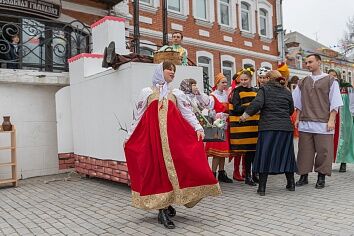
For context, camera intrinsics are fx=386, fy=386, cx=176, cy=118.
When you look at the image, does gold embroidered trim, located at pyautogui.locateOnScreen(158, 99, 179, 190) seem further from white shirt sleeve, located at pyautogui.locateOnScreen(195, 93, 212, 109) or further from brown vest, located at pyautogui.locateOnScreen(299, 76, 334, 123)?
brown vest, located at pyautogui.locateOnScreen(299, 76, 334, 123)

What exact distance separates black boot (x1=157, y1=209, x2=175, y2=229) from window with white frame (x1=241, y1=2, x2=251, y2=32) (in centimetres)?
1487

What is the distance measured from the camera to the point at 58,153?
759 cm

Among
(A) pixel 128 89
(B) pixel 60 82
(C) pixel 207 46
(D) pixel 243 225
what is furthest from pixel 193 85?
(C) pixel 207 46

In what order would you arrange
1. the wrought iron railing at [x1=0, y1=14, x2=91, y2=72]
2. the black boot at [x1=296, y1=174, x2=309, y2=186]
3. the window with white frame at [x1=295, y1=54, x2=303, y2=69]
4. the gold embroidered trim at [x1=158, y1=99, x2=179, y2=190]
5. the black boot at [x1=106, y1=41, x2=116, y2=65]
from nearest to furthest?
the gold embroidered trim at [x1=158, y1=99, x2=179, y2=190]
the black boot at [x1=106, y1=41, x2=116, y2=65]
the black boot at [x1=296, y1=174, x2=309, y2=186]
the wrought iron railing at [x1=0, y1=14, x2=91, y2=72]
the window with white frame at [x1=295, y1=54, x2=303, y2=69]

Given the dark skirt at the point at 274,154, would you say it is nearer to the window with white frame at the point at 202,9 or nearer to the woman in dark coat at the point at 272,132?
the woman in dark coat at the point at 272,132

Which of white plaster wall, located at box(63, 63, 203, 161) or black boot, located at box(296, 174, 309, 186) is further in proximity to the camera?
black boot, located at box(296, 174, 309, 186)

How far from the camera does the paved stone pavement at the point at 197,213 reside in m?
3.75

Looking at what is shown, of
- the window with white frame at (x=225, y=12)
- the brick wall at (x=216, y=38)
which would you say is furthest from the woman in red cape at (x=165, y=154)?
the window with white frame at (x=225, y=12)

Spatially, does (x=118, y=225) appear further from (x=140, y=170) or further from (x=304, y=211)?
(x=304, y=211)

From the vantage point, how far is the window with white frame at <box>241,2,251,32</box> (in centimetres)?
1768

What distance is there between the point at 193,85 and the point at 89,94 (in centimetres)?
200

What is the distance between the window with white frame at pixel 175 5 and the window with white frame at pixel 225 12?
2460 mm

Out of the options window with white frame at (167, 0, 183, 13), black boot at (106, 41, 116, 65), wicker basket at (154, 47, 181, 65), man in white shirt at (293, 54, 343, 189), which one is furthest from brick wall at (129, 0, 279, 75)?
man in white shirt at (293, 54, 343, 189)

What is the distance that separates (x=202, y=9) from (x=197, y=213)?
1257 centimetres
